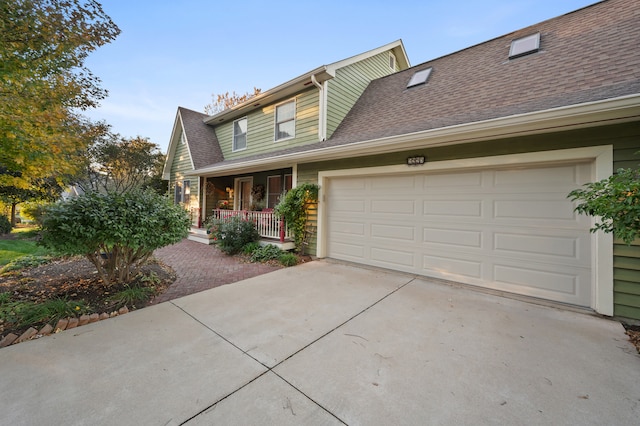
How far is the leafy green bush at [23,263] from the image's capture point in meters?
4.89

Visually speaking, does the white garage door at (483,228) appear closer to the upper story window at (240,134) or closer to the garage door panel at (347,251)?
the garage door panel at (347,251)

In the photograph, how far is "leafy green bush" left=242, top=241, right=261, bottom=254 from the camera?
22.6ft

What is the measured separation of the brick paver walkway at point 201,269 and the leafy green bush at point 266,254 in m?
0.33

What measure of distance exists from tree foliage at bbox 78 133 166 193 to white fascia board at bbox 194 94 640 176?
10.8 m

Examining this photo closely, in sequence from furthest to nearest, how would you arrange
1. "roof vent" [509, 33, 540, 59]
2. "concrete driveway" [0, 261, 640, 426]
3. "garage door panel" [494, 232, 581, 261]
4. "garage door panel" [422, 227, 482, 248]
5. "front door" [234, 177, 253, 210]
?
"front door" [234, 177, 253, 210] → "roof vent" [509, 33, 540, 59] → "garage door panel" [422, 227, 482, 248] → "garage door panel" [494, 232, 581, 261] → "concrete driveway" [0, 261, 640, 426]

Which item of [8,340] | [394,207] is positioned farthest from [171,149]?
[394,207]

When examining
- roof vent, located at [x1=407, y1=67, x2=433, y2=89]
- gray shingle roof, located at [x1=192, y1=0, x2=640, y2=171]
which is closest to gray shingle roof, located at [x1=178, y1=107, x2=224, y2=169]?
gray shingle roof, located at [x1=192, y1=0, x2=640, y2=171]

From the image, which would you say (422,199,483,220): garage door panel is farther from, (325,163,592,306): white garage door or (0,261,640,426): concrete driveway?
(0,261,640,426): concrete driveway

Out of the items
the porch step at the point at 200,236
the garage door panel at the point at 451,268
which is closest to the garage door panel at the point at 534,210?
the garage door panel at the point at 451,268

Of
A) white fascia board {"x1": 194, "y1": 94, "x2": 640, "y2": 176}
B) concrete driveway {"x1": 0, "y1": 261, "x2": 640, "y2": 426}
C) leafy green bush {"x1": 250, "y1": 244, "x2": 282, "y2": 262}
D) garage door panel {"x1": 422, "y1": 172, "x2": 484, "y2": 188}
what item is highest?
white fascia board {"x1": 194, "y1": 94, "x2": 640, "y2": 176}

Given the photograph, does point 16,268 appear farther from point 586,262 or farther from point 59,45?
point 586,262

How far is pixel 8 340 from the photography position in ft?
8.45

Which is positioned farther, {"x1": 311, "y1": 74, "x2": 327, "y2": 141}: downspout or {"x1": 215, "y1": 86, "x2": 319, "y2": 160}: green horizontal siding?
{"x1": 215, "y1": 86, "x2": 319, "y2": 160}: green horizontal siding

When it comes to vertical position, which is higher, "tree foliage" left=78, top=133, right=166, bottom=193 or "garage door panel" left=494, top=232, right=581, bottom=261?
"tree foliage" left=78, top=133, right=166, bottom=193
